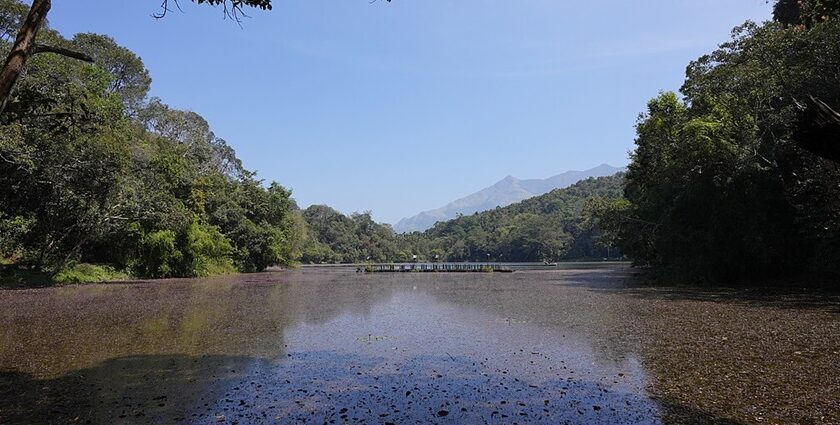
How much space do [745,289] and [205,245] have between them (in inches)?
1363

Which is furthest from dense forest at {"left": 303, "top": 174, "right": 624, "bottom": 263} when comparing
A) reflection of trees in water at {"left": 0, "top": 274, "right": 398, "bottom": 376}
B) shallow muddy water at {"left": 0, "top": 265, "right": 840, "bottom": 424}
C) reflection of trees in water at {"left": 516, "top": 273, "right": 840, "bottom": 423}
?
shallow muddy water at {"left": 0, "top": 265, "right": 840, "bottom": 424}

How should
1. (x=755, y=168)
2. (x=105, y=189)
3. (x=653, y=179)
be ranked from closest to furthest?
(x=755, y=168), (x=105, y=189), (x=653, y=179)

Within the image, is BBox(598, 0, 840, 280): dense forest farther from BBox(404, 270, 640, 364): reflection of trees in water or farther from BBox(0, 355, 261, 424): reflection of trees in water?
BBox(0, 355, 261, 424): reflection of trees in water

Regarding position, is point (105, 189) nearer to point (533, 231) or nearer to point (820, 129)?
point (820, 129)

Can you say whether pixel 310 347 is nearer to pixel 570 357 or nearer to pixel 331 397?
pixel 331 397

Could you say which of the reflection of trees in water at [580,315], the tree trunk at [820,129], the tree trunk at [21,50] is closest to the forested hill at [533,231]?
the reflection of trees in water at [580,315]

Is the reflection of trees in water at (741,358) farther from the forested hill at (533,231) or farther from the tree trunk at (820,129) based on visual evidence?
the forested hill at (533,231)

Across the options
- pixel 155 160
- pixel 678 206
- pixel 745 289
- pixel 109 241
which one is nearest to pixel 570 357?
pixel 745 289

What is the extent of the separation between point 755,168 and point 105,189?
2998 cm

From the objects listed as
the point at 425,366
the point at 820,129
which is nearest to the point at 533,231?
the point at 425,366

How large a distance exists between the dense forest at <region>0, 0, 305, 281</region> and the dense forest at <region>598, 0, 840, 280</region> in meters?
22.8

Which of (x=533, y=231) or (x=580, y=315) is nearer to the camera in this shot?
(x=580, y=315)

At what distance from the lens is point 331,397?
6016mm

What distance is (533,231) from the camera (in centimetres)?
10144
